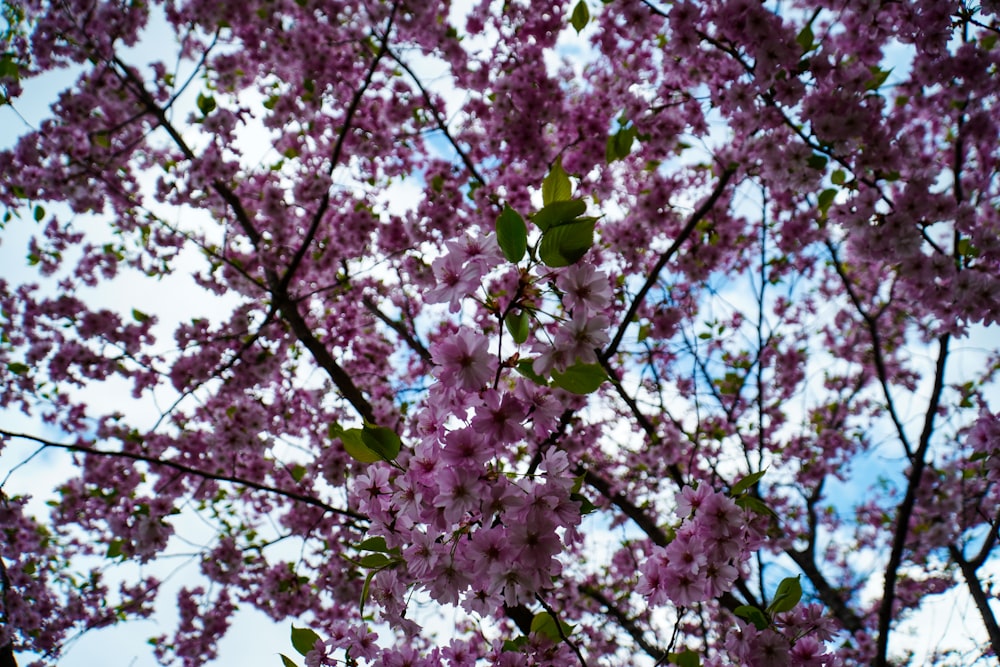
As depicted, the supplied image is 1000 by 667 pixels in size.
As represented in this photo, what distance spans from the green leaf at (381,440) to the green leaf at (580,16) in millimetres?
3764

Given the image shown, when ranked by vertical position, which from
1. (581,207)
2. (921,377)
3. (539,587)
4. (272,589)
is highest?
(921,377)

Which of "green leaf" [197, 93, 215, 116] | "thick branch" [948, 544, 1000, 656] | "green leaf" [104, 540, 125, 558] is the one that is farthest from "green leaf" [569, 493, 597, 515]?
"green leaf" [197, 93, 215, 116]

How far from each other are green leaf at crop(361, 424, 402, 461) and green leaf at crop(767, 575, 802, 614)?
1.40 m

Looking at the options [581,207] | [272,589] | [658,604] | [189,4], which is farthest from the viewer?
[272,589]

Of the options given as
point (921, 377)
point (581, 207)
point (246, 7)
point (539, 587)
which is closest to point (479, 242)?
point (581, 207)

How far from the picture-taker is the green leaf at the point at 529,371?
1442mm

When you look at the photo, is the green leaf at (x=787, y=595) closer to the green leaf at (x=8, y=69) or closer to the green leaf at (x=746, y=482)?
the green leaf at (x=746, y=482)

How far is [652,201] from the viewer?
18.9 feet

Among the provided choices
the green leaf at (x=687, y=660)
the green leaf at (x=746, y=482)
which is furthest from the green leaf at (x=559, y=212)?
the green leaf at (x=687, y=660)

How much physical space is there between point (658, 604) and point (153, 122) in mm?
6609

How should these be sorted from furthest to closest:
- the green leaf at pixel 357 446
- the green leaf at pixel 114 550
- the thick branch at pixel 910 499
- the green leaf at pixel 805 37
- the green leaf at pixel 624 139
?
the green leaf at pixel 114 550, the green leaf at pixel 624 139, the thick branch at pixel 910 499, the green leaf at pixel 805 37, the green leaf at pixel 357 446

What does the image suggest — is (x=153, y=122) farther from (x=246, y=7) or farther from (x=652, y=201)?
(x=652, y=201)

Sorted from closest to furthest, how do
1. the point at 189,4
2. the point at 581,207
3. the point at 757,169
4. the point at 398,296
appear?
the point at 581,207
the point at 757,169
the point at 189,4
the point at 398,296

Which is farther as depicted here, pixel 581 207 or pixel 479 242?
pixel 479 242
